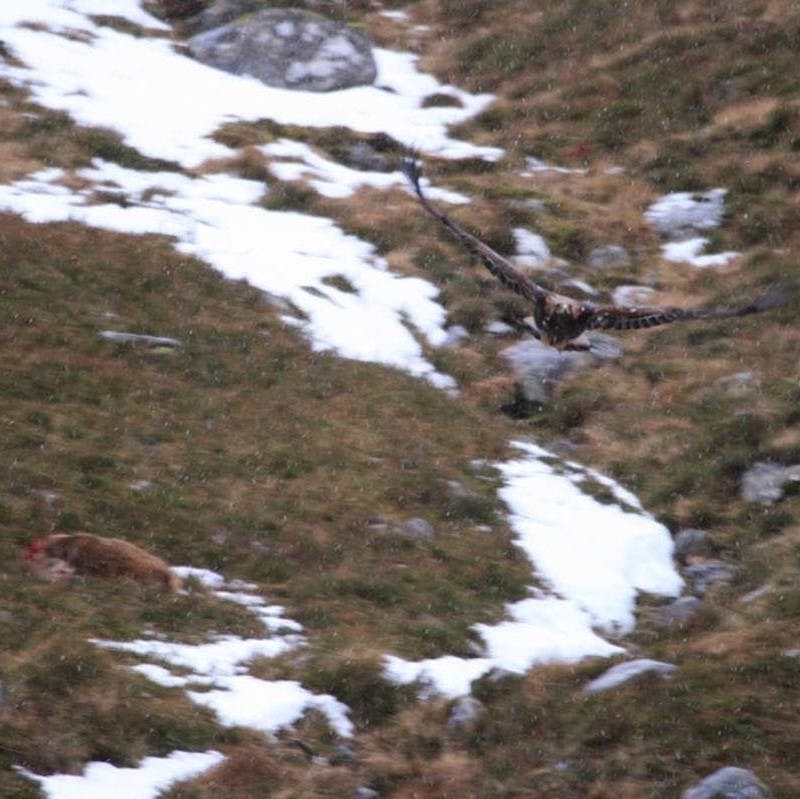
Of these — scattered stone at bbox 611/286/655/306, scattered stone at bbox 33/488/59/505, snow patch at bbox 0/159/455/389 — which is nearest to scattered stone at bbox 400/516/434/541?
scattered stone at bbox 33/488/59/505

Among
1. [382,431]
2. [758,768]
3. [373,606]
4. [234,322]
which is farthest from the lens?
[234,322]

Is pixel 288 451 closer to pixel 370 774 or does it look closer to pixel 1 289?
pixel 1 289

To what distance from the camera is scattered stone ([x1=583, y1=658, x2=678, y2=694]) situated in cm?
1483

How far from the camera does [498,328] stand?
28.0 meters

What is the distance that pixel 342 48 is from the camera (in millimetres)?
43031

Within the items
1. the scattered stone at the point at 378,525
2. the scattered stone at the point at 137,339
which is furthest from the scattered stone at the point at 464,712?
the scattered stone at the point at 137,339

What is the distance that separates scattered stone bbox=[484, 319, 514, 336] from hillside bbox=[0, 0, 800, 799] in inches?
3.4

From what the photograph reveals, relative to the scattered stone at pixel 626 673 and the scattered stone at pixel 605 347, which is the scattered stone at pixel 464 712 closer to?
the scattered stone at pixel 626 673

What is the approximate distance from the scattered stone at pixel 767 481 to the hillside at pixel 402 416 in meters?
0.09

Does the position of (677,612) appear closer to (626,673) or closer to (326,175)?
(626,673)

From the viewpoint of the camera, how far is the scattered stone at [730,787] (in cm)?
1195

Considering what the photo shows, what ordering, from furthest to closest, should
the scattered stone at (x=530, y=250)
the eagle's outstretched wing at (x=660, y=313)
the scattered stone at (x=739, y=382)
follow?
the scattered stone at (x=530, y=250) → the scattered stone at (x=739, y=382) → the eagle's outstretched wing at (x=660, y=313)

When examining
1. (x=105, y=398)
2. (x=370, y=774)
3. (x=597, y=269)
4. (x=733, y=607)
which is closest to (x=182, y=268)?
(x=105, y=398)

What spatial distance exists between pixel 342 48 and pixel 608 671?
31642 millimetres
